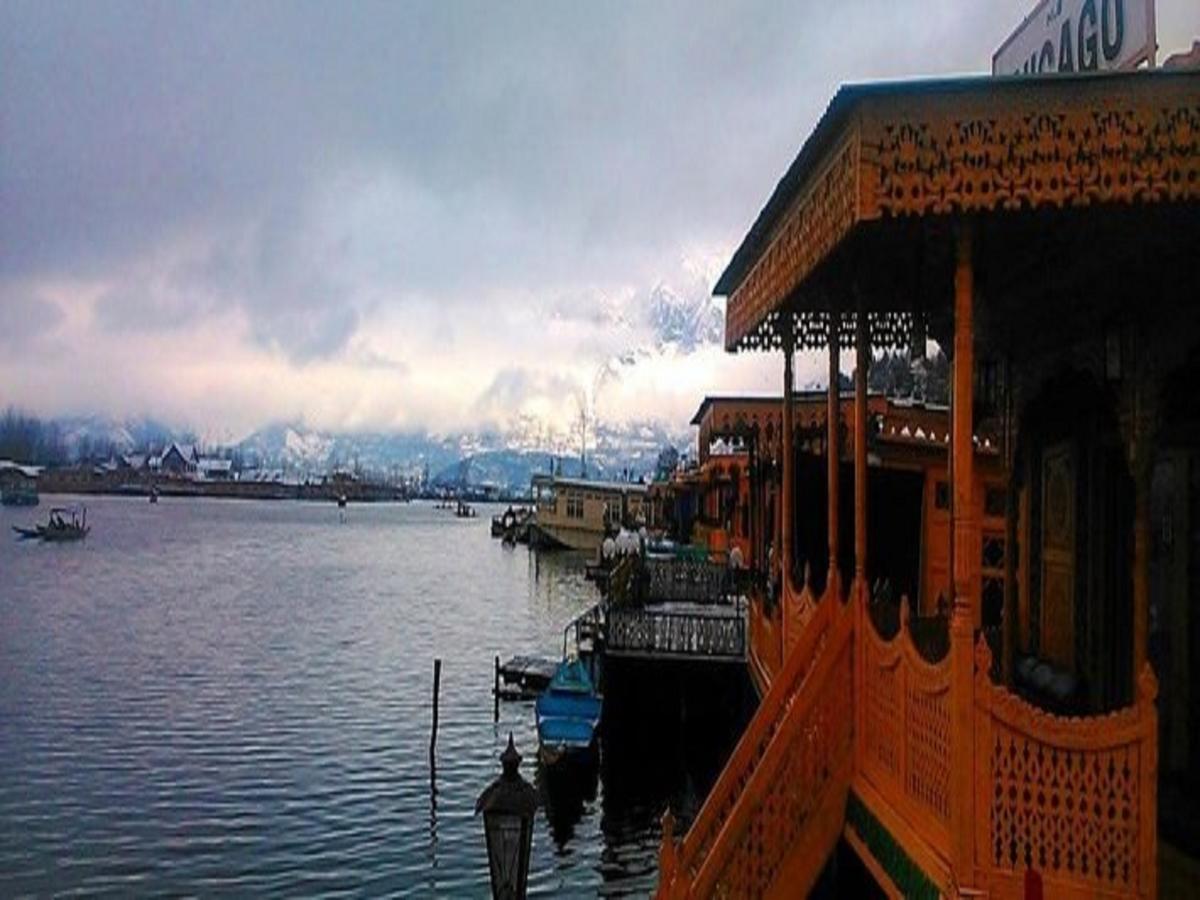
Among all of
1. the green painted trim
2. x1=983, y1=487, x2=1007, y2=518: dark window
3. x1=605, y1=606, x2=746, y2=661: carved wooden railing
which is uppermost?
x1=983, y1=487, x2=1007, y2=518: dark window

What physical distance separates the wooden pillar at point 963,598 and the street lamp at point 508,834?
2.20 m

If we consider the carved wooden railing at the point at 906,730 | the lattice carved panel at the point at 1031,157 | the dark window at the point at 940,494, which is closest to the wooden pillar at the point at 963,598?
the carved wooden railing at the point at 906,730

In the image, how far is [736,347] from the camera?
39.3 ft

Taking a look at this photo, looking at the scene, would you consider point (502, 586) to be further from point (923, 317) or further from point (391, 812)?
point (923, 317)

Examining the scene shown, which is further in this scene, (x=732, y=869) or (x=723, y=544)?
(x=723, y=544)

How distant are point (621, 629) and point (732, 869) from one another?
628 inches

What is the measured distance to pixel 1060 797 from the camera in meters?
6.19

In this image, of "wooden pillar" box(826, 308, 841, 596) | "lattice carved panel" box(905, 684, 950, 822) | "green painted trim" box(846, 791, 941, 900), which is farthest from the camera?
"wooden pillar" box(826, 308, 841, 596)

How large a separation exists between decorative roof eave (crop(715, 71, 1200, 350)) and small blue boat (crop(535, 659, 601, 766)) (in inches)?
748

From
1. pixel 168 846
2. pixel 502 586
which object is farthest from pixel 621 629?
pixel 502 586

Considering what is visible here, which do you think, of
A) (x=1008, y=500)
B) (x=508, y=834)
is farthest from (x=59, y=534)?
(x=508, y=834)

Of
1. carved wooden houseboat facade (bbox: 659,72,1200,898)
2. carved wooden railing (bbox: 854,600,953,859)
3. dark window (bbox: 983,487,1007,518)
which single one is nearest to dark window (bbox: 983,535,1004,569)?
dark window (bbox: 983,487,1007,518)

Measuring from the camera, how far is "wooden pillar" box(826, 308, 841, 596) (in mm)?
9680

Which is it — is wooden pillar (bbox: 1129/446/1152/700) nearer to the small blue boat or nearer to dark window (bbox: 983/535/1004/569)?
dark window (bbox: 983/535/1004/569)
